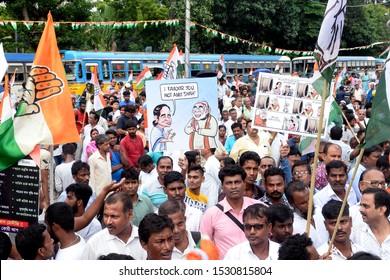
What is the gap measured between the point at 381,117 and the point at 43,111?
2652mm

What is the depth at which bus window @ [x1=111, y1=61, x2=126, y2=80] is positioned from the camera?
2764 cm

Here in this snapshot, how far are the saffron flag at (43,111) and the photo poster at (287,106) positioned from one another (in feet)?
10.4

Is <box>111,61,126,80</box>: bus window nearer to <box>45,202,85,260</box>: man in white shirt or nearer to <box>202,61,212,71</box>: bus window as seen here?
<box>202,61,212,71</box>: bus window

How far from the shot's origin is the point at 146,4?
117 ft

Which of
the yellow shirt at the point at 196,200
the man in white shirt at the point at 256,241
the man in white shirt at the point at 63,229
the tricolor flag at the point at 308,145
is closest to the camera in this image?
the man in white shirt at the point at 256,241

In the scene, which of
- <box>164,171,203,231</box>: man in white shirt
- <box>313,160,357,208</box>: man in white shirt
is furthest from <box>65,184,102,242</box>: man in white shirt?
<box>313,160,357,208</box>: man in white shirt

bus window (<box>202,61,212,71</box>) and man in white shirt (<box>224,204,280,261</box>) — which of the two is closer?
man in white shirt (<box>224,204,280,261</box>)

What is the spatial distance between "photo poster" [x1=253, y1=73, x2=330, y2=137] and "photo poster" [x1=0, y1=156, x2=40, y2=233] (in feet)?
12.0

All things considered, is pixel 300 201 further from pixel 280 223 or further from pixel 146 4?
pixel 146 4

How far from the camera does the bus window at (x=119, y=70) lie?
27641 millimetres

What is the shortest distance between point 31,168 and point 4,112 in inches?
25.3

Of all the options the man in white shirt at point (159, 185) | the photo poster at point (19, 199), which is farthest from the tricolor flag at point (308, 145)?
the photo poster at point (19, 199)

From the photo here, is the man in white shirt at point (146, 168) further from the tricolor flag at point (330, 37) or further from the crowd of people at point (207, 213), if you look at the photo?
the tricolor flag at point (330, 37)

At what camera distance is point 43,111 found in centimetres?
512
